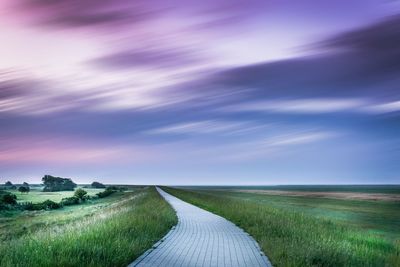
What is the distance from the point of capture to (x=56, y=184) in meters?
114

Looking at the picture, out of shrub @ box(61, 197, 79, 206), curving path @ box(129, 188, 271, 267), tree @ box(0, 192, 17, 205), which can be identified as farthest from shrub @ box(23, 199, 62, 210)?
curving path @ box(129, 188, 271, 267)

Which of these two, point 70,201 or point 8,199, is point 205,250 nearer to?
point 8,199

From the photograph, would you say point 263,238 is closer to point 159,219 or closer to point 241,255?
point 241,255

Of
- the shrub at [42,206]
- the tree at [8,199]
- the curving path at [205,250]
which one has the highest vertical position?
the tree at [8,199]

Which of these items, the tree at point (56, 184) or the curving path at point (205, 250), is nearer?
the curving path at point (205, 250)

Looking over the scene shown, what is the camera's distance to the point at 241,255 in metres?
11.8

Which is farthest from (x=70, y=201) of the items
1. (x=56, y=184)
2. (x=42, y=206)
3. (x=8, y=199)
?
(x=56, y=184)

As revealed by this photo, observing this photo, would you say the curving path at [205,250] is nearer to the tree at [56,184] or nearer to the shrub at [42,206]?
the shrub at [42,206]

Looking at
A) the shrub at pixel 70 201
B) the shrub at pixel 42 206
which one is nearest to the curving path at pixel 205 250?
the shrub at pixel 42 206

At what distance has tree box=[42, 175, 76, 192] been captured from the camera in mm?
109750

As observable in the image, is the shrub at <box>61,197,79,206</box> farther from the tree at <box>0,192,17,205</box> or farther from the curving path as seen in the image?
the curving path

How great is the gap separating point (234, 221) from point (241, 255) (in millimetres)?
10811

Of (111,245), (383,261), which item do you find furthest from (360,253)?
(111,245)

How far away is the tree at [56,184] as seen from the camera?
10975cm
